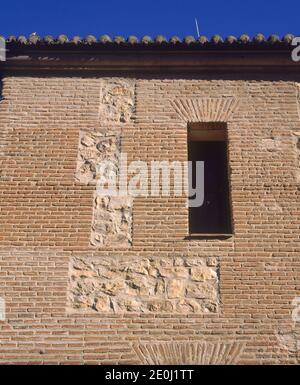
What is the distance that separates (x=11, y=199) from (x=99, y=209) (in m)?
1.10

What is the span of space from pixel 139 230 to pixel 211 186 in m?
1.63

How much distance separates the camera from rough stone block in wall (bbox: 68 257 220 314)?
18.4 feet

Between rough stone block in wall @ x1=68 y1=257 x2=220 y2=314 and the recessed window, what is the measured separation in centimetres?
100

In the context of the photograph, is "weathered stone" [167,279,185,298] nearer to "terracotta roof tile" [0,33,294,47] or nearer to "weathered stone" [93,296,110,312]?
"weathered stone" [93,296,110,312]

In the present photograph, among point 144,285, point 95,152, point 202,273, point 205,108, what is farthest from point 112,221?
point 205,108

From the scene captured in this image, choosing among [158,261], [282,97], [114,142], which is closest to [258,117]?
[282,97]

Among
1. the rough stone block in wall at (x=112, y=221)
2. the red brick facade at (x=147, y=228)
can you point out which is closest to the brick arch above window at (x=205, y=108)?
the red brick facade at (x=147, y=228)

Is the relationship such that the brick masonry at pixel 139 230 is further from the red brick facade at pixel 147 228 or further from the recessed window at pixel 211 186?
the recessed window at pixel 211 186

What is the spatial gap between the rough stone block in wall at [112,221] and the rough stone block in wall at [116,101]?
121 centimetres

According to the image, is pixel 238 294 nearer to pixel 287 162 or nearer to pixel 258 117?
pixel 287 162

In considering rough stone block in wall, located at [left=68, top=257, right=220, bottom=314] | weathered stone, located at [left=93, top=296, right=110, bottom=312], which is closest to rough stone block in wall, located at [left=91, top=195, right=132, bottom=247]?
rough stone block in wall, located at [left=68, top=257, right=220, bottom=314]

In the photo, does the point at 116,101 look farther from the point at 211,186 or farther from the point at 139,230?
the point at 139,230
